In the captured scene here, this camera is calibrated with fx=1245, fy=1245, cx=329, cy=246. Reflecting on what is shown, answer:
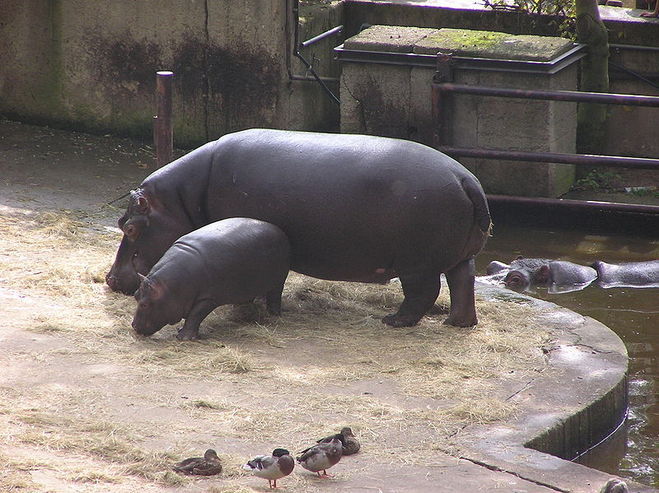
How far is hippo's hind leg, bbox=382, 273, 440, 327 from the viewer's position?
307 inches

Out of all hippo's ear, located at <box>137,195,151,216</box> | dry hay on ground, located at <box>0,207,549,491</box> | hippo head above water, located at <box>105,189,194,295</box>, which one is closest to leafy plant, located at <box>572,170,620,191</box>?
dry hay on ground, located at <box>0,207,549,491</box>

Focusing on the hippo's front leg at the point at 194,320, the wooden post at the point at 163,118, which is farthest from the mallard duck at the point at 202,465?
the wooden post at the point at 163,118

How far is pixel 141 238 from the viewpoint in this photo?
8375 millimetres

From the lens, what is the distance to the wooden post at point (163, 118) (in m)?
9.59

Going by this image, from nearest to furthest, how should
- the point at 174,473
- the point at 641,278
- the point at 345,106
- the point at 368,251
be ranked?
the point at 174,473, the point at 368,251, the point at 641,278, the point at 345,106

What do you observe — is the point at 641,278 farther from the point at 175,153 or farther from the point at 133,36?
the point at 133,36

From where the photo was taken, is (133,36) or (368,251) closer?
(368,251)

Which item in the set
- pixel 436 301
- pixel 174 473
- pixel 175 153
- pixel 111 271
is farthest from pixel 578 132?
pixel 174 473

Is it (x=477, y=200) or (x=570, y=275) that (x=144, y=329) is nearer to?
(x=477, y=200)

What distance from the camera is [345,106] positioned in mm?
12070

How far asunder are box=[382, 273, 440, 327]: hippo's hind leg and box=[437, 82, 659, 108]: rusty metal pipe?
3603 millimetres

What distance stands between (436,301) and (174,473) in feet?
10.8

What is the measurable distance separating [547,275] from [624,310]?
0.79 metres

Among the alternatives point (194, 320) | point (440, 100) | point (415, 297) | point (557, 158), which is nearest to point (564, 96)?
point (557, 158)
